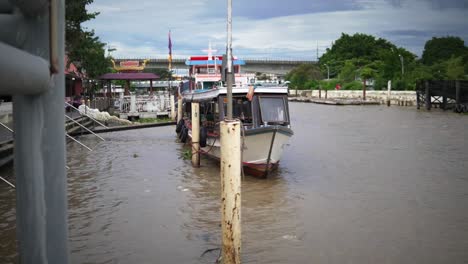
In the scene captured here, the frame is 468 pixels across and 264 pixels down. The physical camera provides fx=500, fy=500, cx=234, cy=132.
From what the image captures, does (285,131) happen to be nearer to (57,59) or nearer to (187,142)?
(187,142)

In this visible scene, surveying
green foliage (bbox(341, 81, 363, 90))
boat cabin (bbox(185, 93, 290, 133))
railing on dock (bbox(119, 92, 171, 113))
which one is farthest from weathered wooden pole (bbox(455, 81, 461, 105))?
green foliage (bbox(341, 81, 363, 90))

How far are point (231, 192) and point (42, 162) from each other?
3581 mm

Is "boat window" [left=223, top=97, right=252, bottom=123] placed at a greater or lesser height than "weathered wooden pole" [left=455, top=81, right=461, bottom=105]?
lesser

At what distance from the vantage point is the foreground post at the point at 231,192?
6414 mm

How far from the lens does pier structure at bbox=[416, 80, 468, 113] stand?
38.9m

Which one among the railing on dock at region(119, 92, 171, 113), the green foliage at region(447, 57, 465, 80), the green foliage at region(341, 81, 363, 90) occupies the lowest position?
the railing on dock at region(119, 92, 171, 113)

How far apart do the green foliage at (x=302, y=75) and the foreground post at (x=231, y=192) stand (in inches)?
3506

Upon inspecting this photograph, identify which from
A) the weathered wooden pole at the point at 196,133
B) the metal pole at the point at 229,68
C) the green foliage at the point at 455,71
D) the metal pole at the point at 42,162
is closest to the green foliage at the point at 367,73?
the green foliage at the point at 455,71

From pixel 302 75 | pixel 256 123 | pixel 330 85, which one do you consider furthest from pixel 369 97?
pixel 256 123

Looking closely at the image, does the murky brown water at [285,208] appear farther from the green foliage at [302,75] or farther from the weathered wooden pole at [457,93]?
the green foliage at [302,75]

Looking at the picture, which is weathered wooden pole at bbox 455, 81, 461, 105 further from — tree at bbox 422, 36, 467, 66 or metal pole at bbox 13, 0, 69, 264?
tree at bbox 422, 36, 467, 66

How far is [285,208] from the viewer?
35.0ft

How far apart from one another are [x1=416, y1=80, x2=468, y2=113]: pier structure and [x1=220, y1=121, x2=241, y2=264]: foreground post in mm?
36455

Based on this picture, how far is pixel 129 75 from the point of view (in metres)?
34.0
